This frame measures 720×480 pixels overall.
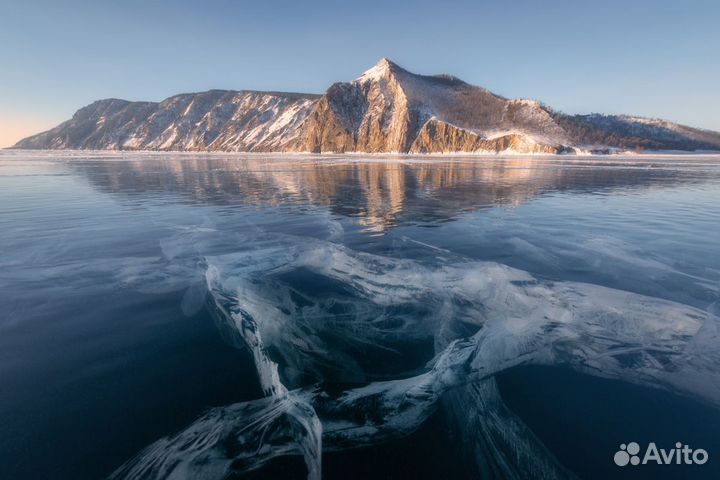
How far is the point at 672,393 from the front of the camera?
3.80m

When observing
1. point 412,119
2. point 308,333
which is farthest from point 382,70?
point 308,333

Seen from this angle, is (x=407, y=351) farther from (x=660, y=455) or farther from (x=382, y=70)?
(x=382, y=70)

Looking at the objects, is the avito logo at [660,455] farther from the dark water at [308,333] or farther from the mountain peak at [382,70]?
the mountain peak at [382,70]

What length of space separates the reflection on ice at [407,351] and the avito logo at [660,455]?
0.83 m

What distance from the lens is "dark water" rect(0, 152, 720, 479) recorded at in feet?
10.3

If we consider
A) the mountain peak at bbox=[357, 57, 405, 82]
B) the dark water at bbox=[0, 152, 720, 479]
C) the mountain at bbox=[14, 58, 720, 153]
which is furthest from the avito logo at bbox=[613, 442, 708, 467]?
the mountain peak at bbox=[357, 57, 405, 82]

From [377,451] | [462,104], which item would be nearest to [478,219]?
[377,451]

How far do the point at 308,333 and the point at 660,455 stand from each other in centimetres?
451

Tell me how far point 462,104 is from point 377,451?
166 metres

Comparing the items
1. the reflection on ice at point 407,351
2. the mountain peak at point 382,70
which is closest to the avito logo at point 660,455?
the reflection on ice at point 407,351

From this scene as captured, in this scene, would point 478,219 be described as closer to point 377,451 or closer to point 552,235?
point 552,235

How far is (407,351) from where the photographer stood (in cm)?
461

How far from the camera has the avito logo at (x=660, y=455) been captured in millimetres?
3098

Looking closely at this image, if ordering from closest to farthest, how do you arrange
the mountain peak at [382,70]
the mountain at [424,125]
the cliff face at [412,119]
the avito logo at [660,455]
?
the avito logo at [660,455] → the mountain at [424,125] → the cliff face at [412,119] → the mountain peak at [382,70]
